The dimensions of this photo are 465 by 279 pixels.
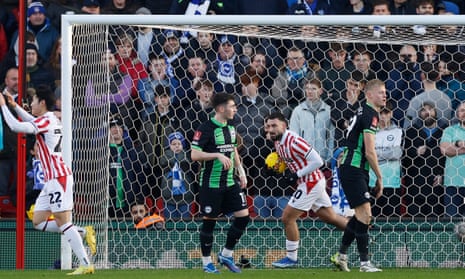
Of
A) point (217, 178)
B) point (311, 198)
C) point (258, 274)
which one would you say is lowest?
point (258, 274)

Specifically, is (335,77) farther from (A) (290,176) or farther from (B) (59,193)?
(B) (59,193)

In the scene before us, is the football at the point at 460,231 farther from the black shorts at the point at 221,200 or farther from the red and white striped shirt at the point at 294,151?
the black shorts at the point at 221,200

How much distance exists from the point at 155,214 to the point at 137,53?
2.14m

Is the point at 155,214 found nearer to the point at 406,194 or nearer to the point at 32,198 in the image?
the point at 32,198

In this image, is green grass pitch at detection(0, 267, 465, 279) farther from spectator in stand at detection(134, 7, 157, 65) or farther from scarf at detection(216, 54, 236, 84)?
spectator in stand at detection(134, 7, 157, 65)

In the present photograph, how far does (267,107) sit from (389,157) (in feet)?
5.13

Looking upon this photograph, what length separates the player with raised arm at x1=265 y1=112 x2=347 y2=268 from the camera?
41.9 ft

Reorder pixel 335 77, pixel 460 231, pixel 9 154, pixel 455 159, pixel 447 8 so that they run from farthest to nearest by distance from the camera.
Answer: pixel 447 8 → pixel 9 154 → pixel 335 77 → pixel 455 159 → pixel 460 231

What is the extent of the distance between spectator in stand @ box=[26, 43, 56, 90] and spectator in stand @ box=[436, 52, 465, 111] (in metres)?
4.85

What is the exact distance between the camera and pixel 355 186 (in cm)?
1197

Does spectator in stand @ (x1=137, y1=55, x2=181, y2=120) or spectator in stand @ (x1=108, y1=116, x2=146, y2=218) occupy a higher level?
spectator in stand @ (x1=137, y1=55, x2=181, y2=120)

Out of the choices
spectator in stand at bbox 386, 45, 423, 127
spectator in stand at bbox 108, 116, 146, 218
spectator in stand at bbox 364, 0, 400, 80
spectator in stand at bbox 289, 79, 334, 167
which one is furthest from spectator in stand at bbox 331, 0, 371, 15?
spectator in stand at bbox 108, 116, 146, 218

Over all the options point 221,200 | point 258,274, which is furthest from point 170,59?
point 258,274

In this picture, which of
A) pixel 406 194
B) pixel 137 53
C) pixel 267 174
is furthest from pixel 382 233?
pixel 137 53
